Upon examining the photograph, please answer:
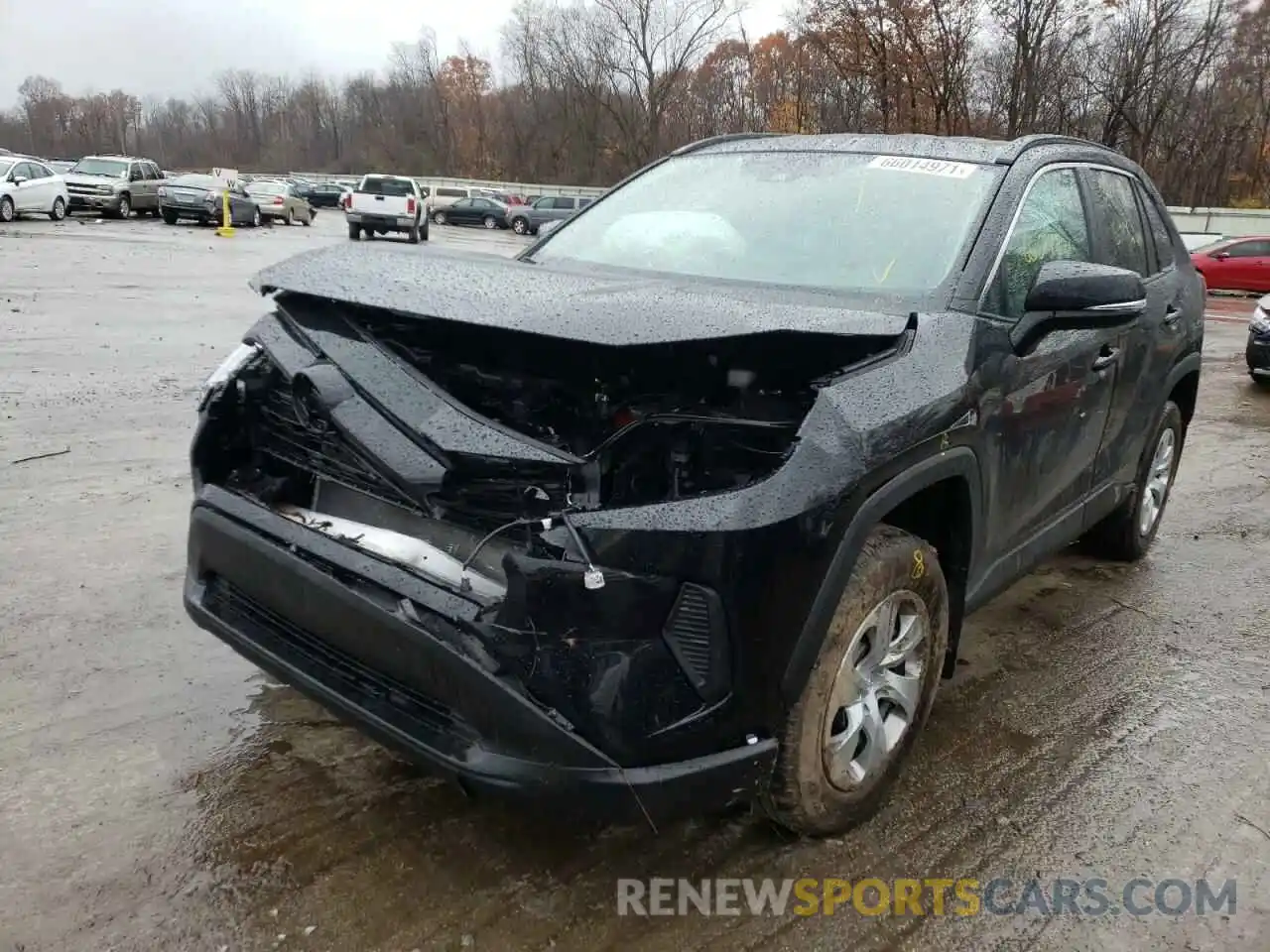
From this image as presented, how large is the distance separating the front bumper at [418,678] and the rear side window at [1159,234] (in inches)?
140

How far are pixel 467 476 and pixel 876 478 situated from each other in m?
0.96

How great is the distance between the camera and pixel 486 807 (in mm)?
2762

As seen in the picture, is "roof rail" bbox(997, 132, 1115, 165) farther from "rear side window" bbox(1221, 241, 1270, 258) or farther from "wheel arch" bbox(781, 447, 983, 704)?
"rear side window" bbox(1221, 241, 1270, 258)

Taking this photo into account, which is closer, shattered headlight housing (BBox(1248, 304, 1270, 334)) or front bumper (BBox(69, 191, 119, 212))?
shattered headlight housing (BBox(1248, 304, 1270, 334))

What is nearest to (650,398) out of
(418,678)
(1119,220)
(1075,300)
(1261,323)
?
(418,678)

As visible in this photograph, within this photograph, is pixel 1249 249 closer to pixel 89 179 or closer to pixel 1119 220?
pixel 1119 220

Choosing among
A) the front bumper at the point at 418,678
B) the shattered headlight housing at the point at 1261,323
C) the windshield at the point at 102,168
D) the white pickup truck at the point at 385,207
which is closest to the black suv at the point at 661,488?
the front bumper at the point at 418,678

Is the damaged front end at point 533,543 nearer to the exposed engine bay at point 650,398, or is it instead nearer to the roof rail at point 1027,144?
the exposed engine bay at point 650,398

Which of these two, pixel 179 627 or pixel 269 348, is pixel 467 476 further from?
pixel 179 627

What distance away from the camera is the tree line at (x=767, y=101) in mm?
27641

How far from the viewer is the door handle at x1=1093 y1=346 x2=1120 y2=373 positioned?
362cm

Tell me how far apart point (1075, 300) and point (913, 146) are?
3.88 ft

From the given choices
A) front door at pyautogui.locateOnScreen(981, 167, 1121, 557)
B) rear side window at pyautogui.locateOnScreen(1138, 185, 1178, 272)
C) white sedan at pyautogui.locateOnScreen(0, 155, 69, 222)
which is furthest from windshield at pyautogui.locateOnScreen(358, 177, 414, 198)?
front door at pyautogui.locateOnScreen(981, 167, 1121, 557)

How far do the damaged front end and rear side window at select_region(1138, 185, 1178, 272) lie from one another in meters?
2.83
